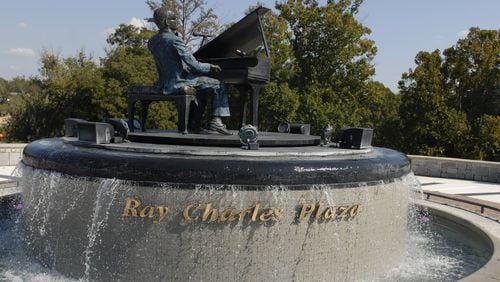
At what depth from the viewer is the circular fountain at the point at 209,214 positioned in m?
5.93

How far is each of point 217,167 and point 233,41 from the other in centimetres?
441

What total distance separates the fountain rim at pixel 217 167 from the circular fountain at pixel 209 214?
1 centimetres

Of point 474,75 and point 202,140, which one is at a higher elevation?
point 474,75

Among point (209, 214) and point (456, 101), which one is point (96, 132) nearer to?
point (209, 214)

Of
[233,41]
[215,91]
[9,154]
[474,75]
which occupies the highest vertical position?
[474,75]

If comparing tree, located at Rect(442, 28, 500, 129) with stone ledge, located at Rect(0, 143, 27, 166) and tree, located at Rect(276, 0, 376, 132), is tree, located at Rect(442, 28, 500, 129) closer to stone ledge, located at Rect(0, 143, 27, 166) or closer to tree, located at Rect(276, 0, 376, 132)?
tree, located at Rect(276, 0, 376, 132)

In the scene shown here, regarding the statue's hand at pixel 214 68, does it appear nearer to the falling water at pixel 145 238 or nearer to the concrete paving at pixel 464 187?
the falling water at pixel 145 238

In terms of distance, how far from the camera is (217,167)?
5.93 m

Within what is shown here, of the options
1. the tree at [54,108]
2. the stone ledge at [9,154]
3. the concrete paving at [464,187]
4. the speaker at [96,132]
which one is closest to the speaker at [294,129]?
the speaker at [96,132]

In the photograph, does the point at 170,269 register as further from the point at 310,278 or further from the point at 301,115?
the point at 301,115

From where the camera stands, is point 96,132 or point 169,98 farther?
point 169,98

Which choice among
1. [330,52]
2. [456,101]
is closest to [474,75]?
[456,101]

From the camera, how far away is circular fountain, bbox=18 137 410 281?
5926mm

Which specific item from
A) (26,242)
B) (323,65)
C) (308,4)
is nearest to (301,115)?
(323,65)
